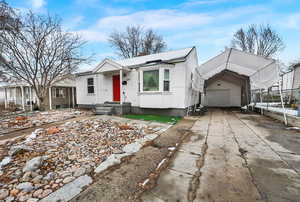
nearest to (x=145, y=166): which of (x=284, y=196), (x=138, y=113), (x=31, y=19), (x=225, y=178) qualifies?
(x=225, y=178)

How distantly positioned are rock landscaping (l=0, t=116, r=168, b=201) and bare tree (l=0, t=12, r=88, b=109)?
9.38m

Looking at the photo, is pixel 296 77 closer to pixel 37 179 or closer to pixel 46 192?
pixel 46 192

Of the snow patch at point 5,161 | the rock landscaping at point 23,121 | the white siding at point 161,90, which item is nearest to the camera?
the snow patch at point 5,161

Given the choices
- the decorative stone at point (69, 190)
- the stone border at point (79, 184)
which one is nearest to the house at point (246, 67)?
the stone border at point (79, 184)

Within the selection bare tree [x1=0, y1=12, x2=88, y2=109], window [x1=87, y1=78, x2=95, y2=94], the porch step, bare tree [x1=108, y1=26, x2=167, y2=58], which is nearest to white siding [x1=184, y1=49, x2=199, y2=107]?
the porch step

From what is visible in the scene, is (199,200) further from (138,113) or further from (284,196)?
(138,113)

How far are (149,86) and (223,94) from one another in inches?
419

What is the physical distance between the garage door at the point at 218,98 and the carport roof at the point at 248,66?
267 inches

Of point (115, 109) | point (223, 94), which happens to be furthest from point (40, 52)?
point (223, 94)

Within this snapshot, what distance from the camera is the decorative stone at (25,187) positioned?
1.69 m

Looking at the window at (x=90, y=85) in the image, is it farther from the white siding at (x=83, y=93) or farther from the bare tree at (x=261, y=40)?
the bare tree at (x=261, y=40)

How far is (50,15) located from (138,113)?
1090 centimetres

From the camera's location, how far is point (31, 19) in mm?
9484

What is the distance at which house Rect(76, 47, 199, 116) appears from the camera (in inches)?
274
